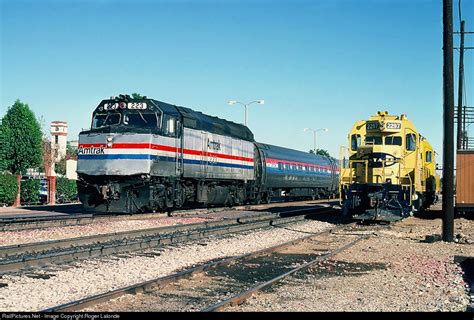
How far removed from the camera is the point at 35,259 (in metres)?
9.98

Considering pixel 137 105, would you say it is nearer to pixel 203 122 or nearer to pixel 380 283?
pixel 203 122

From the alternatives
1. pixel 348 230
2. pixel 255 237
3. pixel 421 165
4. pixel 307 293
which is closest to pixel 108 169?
pixel 255 237

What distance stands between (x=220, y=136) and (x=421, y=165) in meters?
9.71

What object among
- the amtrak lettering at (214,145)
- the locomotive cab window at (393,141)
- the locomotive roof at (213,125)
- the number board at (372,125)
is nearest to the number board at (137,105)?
the locomotive roof at (213,125)

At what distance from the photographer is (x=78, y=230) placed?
16172 mm

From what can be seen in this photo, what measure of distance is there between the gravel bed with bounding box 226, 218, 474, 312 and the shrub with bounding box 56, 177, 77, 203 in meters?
30.2

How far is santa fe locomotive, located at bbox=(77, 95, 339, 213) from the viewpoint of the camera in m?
19.8

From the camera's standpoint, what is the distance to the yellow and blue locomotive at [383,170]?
743 inches

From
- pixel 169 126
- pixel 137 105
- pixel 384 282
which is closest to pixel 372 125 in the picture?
pixel 169 126

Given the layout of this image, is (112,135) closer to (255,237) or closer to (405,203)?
(255,237)

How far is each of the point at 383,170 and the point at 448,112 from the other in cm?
452

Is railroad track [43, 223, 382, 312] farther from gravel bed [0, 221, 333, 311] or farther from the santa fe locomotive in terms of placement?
the santa fe locomotive

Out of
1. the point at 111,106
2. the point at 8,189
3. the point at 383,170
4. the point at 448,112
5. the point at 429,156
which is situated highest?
the point at 111,106

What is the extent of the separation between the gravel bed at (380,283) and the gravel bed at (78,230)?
7164 mm
